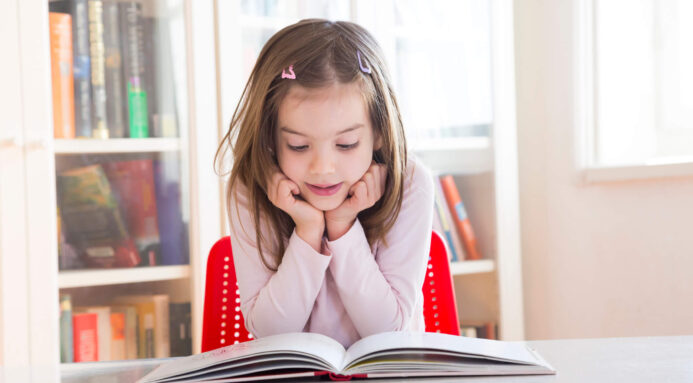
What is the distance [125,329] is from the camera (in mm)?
1835

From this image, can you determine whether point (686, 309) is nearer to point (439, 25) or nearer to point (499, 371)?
point (439, 25)

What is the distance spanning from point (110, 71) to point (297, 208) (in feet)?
3.23

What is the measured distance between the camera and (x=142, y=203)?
1866 mm

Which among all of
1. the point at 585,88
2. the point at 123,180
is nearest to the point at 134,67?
the point at 123,180

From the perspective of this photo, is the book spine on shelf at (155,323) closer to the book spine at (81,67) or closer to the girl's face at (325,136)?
the book spine at (81,67)

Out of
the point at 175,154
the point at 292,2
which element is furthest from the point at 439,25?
the point at 175,154

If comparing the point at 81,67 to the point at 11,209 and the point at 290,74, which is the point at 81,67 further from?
the point at 290,74

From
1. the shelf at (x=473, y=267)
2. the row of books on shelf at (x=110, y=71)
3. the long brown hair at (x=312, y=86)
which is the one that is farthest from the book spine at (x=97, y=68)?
the shelf at (x=473, y=267)

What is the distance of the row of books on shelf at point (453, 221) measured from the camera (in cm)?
214

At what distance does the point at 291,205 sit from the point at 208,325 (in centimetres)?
29

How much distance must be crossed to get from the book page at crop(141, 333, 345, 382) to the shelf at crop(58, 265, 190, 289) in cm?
106

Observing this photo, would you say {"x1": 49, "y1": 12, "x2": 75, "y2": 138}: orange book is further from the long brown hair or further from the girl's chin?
the girl's chin

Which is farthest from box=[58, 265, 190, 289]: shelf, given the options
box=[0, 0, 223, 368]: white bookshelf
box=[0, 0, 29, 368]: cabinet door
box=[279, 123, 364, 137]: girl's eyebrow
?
box=[279, 123, 364, 137]: girl's eyebrow

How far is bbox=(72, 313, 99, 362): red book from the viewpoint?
1.78 metres
